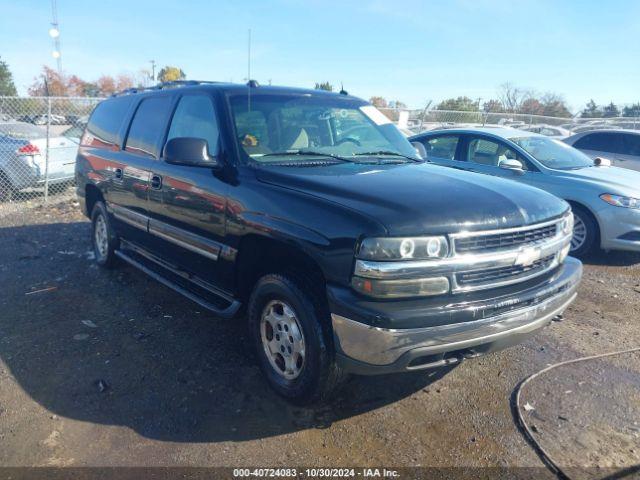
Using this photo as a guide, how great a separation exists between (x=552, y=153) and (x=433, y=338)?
598 centimetres

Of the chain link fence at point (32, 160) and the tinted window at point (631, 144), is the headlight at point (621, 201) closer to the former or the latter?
the tinted window at point (631, 144)

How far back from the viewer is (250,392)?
3373 millimetres

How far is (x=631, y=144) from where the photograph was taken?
400 inches

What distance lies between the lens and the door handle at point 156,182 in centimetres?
422

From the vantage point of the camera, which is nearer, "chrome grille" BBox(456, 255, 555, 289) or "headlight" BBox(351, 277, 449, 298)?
"headlight" BBox(351, 277, 449, 298)

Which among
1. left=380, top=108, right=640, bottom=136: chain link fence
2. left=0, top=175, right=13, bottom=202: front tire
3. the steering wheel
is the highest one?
left=380, top=108, right=640, bottom=136: chain link fence

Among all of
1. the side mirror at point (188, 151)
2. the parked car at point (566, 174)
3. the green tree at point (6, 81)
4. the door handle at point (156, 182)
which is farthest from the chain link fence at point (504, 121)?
the green tree at point (6, 81)

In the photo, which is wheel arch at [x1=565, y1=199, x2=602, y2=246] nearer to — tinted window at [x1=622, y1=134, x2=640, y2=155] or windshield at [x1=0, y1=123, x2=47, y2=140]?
tinted window at [x1=622, y1=134, x2=640, y2=155]

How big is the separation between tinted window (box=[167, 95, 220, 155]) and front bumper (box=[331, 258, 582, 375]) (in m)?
1.85

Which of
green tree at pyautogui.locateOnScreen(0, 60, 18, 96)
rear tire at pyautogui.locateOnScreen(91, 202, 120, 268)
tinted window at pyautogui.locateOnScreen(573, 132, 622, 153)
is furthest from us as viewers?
green tree at pyautogui.locateOnScreen(0, 60, 18, 96)

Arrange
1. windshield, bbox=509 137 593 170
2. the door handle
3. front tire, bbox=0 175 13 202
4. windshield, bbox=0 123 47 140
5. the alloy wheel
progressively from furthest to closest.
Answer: windshield, bbox=0 123 47 140
front tire, bbox=0 175 13 202
windshield, bbox=509 137 593 170
the door handle
the alloy wheel

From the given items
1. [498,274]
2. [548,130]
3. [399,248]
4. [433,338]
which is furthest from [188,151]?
[548,130]

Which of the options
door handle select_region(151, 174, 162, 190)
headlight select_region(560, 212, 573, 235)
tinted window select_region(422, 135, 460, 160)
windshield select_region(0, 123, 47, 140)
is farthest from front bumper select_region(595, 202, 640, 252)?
windshield select_region(0, 123, 47, 140)

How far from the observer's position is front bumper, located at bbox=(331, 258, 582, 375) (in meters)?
2.54
